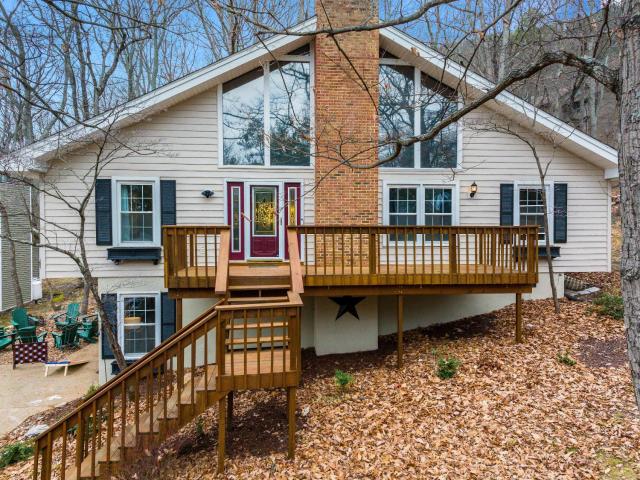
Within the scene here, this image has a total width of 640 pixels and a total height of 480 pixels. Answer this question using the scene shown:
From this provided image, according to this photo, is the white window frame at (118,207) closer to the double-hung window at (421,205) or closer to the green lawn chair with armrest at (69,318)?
the double-hung window at (421,205)

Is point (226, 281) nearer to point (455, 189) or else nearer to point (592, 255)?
point (455, 189)

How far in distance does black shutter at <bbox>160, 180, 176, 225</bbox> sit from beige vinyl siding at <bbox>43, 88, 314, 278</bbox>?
13 centimetres

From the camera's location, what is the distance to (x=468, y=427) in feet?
15.5

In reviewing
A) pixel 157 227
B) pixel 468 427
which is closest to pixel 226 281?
pixel 157 227

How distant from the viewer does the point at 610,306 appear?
312 inches

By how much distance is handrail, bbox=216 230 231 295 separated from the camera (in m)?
5.58

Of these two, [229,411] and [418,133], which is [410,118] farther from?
[229,411]

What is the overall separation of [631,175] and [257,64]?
23.3 feet

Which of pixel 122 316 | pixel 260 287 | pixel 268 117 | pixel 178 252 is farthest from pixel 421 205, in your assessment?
pixel 122 316

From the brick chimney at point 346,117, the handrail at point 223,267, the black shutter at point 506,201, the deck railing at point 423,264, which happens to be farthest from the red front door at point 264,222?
the black shutter at point 506,201

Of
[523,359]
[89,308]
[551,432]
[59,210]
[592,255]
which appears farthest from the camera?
[89,308]

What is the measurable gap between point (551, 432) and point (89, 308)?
16.1 metres

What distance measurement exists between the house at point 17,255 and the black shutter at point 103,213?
335 inches

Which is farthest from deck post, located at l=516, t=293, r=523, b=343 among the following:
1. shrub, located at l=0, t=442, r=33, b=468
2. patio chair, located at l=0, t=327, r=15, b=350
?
patio chair, located at l=0, t=327, r=15, b=350
